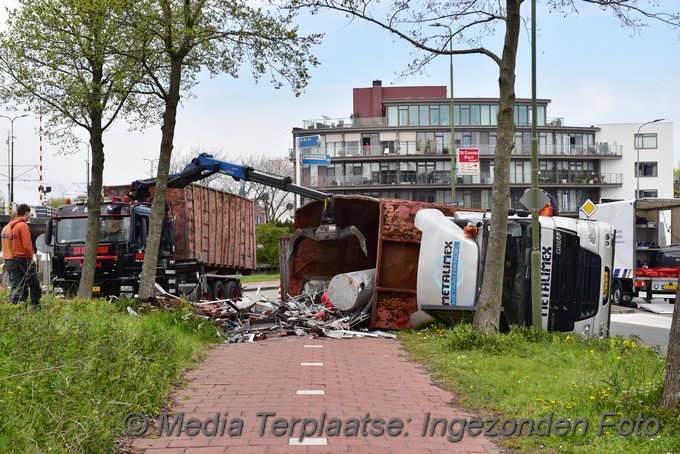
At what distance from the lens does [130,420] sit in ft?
21.5

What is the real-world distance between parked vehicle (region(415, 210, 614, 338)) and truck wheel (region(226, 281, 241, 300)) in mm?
11479

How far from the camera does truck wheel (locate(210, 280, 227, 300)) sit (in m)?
22.9

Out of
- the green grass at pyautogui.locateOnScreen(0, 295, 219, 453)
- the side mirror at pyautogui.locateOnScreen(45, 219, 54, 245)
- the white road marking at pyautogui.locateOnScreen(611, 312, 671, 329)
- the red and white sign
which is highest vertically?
the red and white sign

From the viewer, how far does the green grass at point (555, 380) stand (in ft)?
20.2

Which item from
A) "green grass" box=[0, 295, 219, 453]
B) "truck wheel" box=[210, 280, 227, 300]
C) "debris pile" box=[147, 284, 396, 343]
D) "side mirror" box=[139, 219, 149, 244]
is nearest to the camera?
"green grass" box=[0, 295, 219, 453]

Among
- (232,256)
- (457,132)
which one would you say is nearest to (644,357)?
(232,256)

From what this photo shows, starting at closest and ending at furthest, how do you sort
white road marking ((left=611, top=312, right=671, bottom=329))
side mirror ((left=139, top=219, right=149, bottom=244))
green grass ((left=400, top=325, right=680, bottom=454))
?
1. green grass ((left=400, top=325, right=680, bottom=454))
2. white road marking ((left=611, top=312, right=671, bottom=329))
3. side mirror ((left=139, top=219, right=149, bottom=244))

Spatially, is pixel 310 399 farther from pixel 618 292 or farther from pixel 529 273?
pixel 618 292

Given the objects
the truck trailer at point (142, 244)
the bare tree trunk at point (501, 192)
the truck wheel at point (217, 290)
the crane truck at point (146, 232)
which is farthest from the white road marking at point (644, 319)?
the truck trailer at point (142, 244)

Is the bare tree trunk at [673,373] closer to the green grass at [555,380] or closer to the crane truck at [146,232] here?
the green grass at [555,380]

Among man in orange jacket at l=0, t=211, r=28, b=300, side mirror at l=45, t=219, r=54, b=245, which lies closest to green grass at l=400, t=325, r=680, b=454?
man in orange jacket at l=0, t=211, r=28, b=300

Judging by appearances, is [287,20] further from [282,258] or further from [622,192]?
[622,192]

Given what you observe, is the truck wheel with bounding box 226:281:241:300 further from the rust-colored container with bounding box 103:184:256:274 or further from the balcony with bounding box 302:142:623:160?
the balcony with bounding box 302:142:623:160

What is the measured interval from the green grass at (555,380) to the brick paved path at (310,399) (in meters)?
0.37
